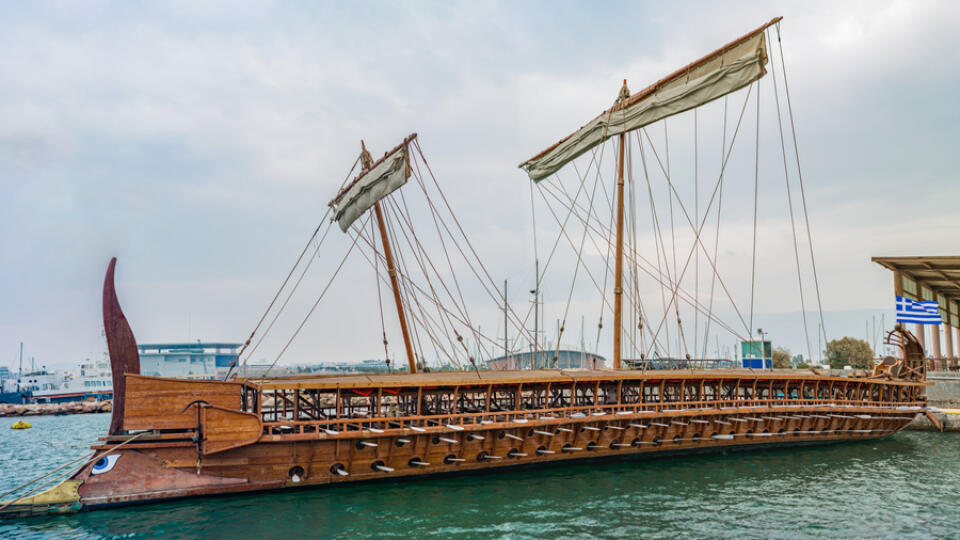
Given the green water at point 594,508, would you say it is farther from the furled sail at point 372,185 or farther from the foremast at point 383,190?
the furled sail at point 372,185

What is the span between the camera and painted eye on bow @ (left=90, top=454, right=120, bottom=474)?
13.8m

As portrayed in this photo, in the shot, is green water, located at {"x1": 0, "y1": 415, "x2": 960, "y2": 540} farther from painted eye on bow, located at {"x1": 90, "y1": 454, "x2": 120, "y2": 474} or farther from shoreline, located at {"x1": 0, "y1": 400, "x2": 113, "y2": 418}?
shoreline, located at {"x1": 0, "y1": 400, "x2": 113, "y2": 418}

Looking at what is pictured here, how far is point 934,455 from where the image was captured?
22.7 meters

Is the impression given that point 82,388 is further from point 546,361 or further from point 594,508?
point 594,508

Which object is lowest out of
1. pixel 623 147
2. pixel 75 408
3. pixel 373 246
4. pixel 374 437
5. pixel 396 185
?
pixel 75 408

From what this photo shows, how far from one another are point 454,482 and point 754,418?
12.1 m

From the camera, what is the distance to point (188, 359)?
10069 centimetres

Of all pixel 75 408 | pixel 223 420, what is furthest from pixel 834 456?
pixel 75 408

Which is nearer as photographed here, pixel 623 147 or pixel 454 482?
pixel 454 482

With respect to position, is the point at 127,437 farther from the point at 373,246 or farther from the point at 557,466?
the point at 557,466

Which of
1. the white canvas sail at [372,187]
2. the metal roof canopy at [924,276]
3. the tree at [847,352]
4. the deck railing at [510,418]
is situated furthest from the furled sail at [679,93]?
the tree at [847,352]

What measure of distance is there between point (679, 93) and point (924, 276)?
25.3 metres

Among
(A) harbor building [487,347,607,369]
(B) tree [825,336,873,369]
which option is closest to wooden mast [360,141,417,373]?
(A) harbor building [487,347,607,369]

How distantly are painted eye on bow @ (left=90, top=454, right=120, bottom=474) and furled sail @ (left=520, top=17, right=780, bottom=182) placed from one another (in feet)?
67.9
